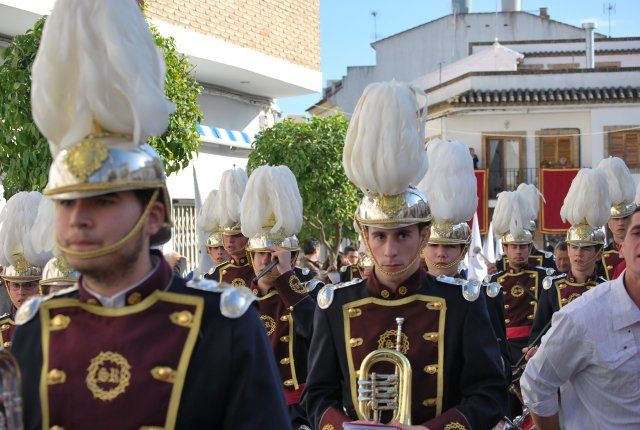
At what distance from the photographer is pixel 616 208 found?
42.4 ft

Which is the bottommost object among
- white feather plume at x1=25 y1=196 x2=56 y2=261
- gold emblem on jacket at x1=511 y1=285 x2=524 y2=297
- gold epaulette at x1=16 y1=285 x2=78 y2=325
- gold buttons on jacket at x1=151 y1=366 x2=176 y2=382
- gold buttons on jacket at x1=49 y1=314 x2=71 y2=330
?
gold emblem on jacket at x1=511 y1=285 x2=524 y2=297

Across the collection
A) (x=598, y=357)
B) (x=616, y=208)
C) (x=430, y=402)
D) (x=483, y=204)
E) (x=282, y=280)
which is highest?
(x=616, y=208)

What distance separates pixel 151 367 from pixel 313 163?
17.8 meters

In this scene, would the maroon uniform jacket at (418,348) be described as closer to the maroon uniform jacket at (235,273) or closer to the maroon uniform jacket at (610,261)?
the maroon uniform jacket at (235,273)

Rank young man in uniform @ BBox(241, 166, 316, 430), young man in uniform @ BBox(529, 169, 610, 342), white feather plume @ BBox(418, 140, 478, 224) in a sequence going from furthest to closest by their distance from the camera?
young man in uniform @ BBox(529, 169, 610, 342) → white feather plume @ BBox(418, 140, 478, 224) → young man in uniform @ BBox(241, 166, 316, 430)

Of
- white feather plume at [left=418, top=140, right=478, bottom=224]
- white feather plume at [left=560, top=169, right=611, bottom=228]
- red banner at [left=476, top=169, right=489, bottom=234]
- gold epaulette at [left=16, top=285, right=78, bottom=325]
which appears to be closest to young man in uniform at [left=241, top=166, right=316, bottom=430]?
white feather plume at [left=418, top=140, right=478, bottom=224]

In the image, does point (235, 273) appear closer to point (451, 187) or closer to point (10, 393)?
point (451, 187)

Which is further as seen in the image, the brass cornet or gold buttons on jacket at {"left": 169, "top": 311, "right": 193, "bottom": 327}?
the brass cornet

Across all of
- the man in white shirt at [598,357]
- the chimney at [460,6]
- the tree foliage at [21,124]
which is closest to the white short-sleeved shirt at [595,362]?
the man in white shirt at [598,357]

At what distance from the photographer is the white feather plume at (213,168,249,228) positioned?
1104cm

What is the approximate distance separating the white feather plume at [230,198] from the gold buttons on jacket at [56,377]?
7.53m

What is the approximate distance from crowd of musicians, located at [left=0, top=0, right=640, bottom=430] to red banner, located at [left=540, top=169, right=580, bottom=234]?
16.1 meters

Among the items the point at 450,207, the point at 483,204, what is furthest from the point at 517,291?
the point at 483,204

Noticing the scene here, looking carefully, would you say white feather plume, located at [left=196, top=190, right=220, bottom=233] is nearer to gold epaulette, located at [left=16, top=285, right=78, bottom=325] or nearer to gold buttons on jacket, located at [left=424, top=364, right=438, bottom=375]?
gold buttons on jacket, located at [left=424, top=364, right=438, bottom=375]
